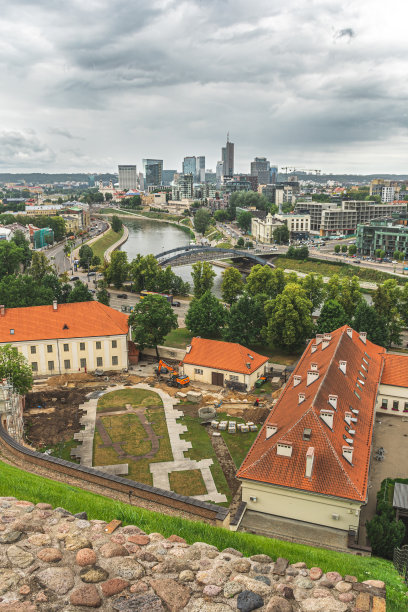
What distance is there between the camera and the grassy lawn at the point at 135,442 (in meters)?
29.7

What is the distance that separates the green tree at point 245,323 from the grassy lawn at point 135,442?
16433mm

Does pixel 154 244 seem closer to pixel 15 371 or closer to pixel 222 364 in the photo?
pixel 222 364

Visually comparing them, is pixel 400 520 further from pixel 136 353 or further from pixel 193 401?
pixel 136 353

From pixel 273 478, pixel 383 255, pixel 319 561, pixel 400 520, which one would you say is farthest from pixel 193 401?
pixel 383 255

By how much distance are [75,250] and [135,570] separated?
437 ft

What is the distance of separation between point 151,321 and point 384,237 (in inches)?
3993

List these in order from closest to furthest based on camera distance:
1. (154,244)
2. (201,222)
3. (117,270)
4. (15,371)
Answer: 1. (15,371)
2. (117,270)
3. (154,244)
4. (201,222)

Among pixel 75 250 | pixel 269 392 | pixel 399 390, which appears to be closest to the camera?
pixel 399 390

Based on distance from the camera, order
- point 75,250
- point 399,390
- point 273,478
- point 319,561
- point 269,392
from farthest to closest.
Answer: point 75,250 < point 269,392 < point 399,390 < point 273,478 < point 319,561

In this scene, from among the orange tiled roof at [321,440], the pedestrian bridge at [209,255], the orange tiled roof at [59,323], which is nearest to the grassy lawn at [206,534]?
the orange tiled roof at [321,440]

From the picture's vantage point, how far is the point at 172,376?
146 feet

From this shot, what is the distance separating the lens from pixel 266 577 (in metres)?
9.71

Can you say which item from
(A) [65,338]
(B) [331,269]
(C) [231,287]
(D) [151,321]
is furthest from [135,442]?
(B) [331,269]

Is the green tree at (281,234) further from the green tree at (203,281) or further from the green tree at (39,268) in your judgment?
A: the green tree at (39,268)
